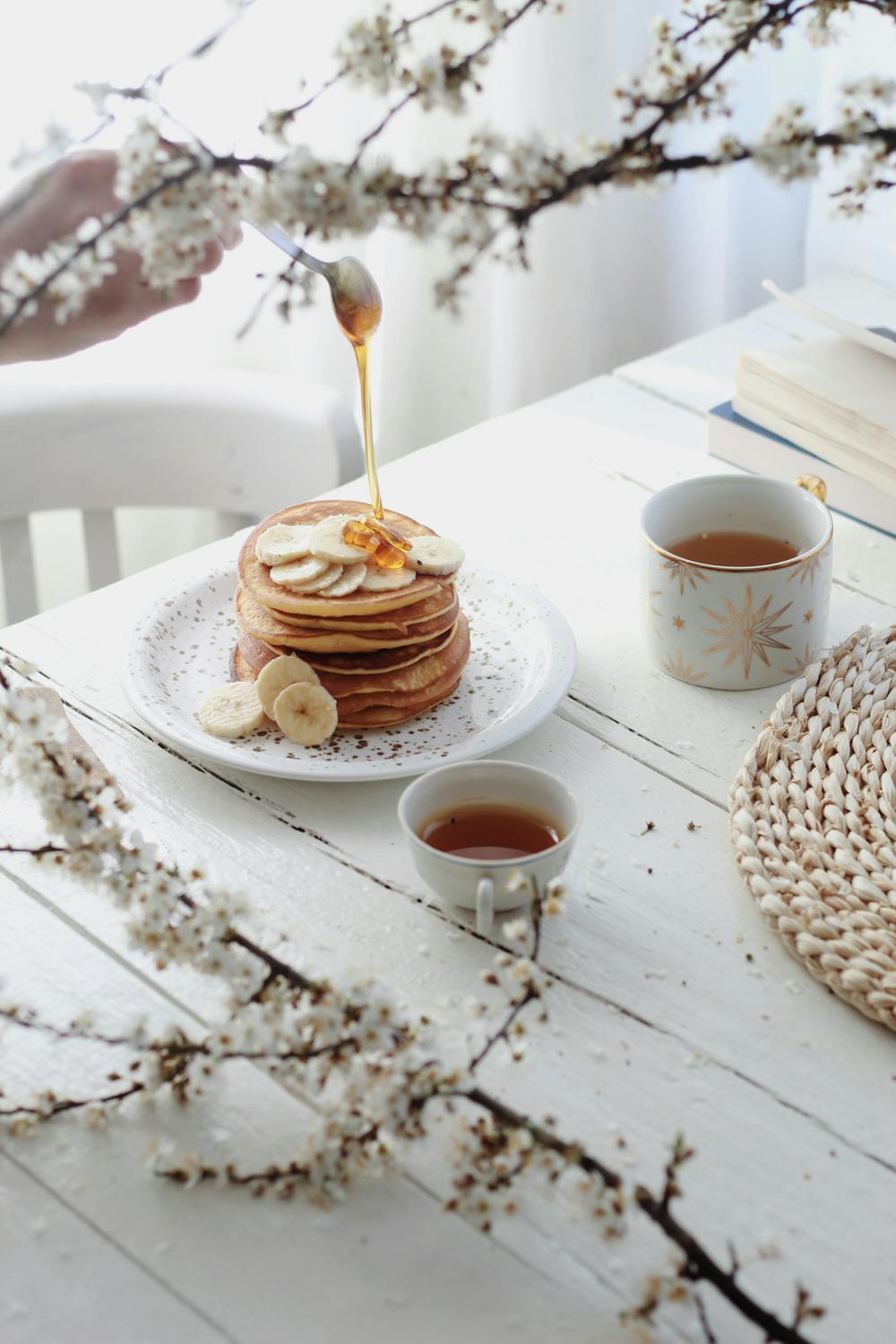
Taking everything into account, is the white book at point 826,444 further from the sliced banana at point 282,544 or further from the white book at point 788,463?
the sliced banana at point 282,544

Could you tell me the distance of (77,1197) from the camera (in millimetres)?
675

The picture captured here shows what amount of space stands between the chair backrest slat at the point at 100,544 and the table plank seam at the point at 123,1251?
0.92m

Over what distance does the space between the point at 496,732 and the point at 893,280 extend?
1.17 metres

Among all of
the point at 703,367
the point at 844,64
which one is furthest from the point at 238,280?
the point at 844,64

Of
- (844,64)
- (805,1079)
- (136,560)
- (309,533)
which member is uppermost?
(844,64)

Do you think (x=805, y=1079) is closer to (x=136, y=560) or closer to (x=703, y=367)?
(x=703, y=367)

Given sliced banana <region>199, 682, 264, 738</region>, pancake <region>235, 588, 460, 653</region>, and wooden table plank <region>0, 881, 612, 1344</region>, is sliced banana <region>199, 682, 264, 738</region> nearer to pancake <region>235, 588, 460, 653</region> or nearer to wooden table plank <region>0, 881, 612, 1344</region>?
pancake <region>235, 588, 460, 653</region>

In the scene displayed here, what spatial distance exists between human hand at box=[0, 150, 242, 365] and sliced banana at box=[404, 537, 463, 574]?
309 mm

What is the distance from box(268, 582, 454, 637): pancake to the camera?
3.09ft

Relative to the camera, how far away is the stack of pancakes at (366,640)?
0.94m

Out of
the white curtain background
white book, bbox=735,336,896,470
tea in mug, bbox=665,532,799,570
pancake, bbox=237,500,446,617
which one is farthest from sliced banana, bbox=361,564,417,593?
the white curtain background

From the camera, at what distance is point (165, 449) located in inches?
58.9

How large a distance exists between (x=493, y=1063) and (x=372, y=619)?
322 millimetres

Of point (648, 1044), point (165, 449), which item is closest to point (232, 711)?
point (648, 1044)
